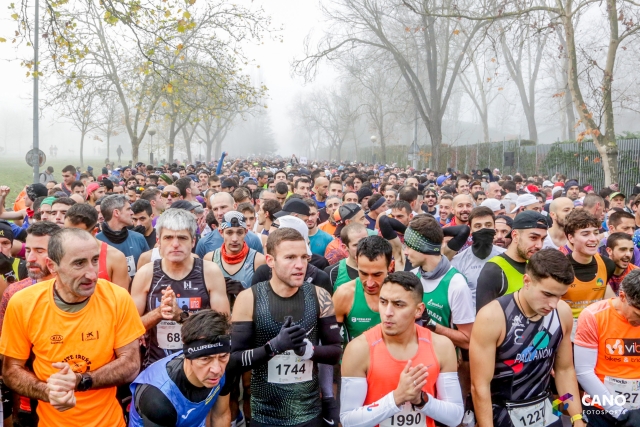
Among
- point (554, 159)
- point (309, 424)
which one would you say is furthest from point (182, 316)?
point (554, 159)

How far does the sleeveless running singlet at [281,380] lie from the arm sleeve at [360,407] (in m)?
0.58

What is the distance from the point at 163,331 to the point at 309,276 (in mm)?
1283

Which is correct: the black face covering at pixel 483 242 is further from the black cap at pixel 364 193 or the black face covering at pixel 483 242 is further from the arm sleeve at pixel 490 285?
the black cap at pixel 364 193

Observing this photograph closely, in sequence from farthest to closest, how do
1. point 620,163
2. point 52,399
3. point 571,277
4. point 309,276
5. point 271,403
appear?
point 620,163, point 309,276, point 271,403, point 571,277, point 52,399

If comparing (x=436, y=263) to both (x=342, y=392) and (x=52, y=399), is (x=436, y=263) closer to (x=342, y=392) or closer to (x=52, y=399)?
(x=342, y=392)

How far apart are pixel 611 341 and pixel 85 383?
11.7 ft

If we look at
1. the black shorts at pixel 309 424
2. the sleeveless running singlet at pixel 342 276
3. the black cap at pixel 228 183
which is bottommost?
the black shorts at pixel 309 424

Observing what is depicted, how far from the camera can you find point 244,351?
3.67 metres

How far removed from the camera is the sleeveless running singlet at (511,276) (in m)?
4.50

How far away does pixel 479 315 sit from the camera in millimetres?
3709

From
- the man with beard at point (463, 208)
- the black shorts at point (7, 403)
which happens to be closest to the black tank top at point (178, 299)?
the black shorts at point (7, 403)

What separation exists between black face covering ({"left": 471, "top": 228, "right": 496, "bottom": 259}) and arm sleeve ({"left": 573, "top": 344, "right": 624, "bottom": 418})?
1.78 metres

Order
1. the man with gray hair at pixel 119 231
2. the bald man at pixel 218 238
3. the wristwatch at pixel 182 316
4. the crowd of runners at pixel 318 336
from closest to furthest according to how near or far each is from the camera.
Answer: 1. the crowd of runners at pixel 318 336
2. the wristwatch at pixel 182 316
3. the man with gray hair at pixel 119 231
4. the bald man at pixel 218 238

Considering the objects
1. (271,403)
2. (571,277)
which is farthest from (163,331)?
(571,277)
